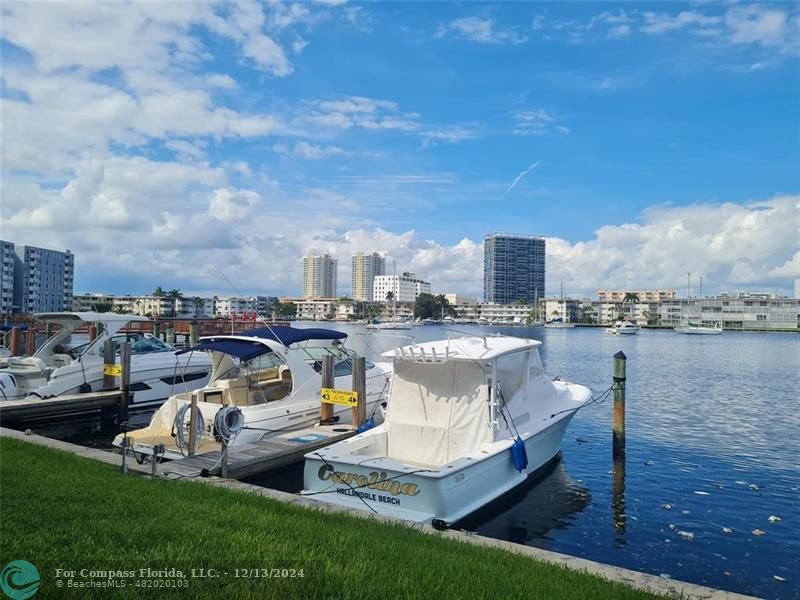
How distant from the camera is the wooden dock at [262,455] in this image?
10934 mm

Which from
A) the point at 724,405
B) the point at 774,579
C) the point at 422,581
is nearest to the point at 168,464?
the point at 422,581

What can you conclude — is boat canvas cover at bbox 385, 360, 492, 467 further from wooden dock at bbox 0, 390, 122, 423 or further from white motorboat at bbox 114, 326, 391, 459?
wooden dock at bbox 0, 390, 122, 423

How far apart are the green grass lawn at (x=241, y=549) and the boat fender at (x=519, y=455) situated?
486 cm

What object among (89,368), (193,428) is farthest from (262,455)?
(89,368)

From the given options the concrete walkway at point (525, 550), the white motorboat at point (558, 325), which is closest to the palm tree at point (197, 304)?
the white motorboat at point (558, 325)

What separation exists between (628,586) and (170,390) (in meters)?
18.9

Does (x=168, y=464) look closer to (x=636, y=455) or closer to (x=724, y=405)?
(x=636, y=455)

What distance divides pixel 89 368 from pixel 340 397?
1020 cm

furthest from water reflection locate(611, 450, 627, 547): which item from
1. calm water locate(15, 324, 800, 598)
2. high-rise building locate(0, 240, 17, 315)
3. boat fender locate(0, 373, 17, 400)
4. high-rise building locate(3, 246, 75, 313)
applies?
high-rise building locate(3, 246, 75, 313)

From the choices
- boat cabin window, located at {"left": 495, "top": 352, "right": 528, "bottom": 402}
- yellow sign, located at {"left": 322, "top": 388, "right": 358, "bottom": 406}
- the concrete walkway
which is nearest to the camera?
the concrete walkway

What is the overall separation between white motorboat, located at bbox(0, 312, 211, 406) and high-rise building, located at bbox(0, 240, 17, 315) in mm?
Answer: 125462

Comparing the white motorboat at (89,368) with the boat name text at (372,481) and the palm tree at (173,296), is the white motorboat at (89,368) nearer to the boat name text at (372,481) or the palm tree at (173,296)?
the boat name text at (372,481)

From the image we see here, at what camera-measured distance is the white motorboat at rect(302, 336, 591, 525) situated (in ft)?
33.9

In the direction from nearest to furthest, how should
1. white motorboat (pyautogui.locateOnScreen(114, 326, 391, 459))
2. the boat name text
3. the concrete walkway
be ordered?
the concrete walkway, the boat name text, white motorboat (pyautogui.locateOnScreen(114, 326, 391, 459))
